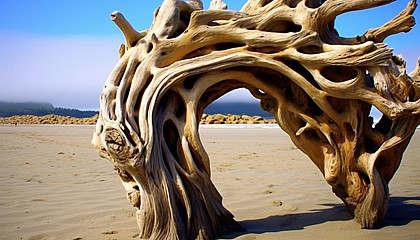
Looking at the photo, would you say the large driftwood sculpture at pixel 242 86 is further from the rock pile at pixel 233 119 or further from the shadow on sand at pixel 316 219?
the rock pile at pixel 233 119

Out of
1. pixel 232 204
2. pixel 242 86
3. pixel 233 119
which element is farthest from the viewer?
pixel 233 119

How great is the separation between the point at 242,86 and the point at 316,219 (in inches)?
62.7

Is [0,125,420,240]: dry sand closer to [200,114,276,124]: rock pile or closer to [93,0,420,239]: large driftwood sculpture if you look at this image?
[93,0,420,239]: large driftwood sculpture

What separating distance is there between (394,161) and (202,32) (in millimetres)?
2256

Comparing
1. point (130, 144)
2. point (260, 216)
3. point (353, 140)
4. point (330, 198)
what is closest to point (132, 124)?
point (130, 144)

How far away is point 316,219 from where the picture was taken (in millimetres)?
4102

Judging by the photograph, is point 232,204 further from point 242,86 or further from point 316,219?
point 242,86

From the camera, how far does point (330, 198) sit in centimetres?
526

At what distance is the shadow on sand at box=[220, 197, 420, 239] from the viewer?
12.4 feet

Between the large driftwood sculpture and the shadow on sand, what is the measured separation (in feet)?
0.85

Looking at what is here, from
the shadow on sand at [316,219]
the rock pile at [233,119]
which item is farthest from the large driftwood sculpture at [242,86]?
the rock pile at [233,119]

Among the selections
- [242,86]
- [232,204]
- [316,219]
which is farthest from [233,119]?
[242,86]

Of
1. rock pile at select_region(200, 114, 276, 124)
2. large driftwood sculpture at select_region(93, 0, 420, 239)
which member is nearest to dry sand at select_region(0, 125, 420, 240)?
large driftwood sculpture at select_region(93, 0, 420, 239)

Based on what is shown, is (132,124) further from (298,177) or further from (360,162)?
(298,177)
